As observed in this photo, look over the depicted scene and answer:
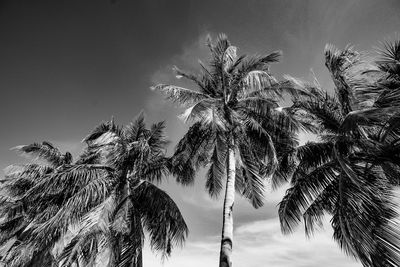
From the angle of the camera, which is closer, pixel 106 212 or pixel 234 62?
pixel 106 212

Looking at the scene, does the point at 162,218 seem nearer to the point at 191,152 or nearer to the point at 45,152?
the point at 191,152

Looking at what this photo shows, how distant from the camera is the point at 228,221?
8.98 meters

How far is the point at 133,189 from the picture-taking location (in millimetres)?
11734

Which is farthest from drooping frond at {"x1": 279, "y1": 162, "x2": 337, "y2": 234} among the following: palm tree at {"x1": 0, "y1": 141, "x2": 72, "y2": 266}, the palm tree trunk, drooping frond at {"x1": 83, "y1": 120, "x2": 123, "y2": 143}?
palm tree at {"x1": 0, "y1": 141, "x2": 72, "y2": 266}

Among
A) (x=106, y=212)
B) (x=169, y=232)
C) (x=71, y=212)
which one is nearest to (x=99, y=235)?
(x=106, y=212)

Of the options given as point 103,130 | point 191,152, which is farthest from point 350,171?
point 103,130

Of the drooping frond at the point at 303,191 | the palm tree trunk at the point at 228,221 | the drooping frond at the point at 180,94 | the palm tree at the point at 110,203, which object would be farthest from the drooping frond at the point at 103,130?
the drooping frond at the point at 303,191

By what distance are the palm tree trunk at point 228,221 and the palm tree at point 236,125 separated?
71 mm

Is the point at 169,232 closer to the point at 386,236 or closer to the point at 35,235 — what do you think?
the point at 35,235

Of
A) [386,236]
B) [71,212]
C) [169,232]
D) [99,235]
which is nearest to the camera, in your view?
[386,236]

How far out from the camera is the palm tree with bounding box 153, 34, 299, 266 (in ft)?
35.9

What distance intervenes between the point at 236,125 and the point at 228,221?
389cm

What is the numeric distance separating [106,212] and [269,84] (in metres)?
7.83

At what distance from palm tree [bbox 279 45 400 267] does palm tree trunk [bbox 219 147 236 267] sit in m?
1.75
